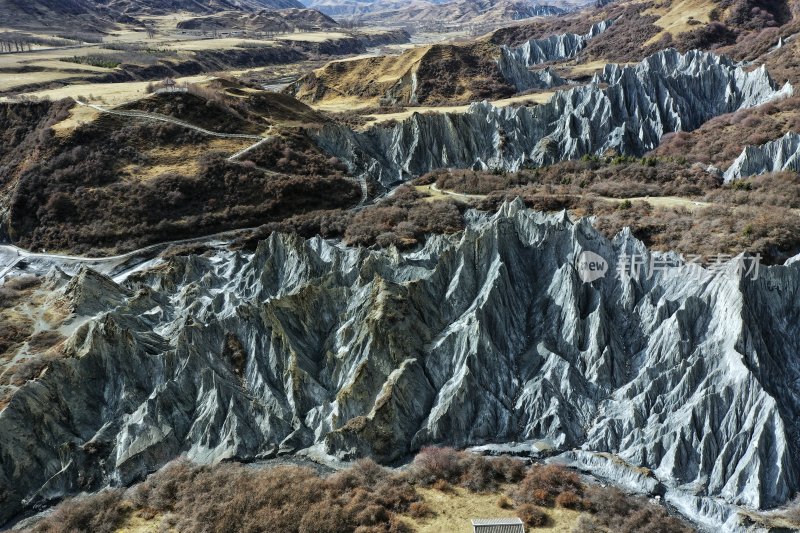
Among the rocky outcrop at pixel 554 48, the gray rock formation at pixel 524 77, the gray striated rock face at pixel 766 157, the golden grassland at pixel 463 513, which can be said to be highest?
the rocky outcrop at pixel 554 48

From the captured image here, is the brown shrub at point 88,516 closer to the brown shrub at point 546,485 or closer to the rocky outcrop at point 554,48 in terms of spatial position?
the brown shrub at point 546,485

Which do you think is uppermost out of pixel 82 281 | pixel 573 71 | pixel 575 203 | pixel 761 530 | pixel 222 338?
pixel 573 71

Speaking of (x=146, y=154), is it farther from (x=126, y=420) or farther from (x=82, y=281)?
(x=126, y=420)

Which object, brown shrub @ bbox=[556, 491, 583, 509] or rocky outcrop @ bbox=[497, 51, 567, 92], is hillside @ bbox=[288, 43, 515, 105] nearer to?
rocky outcrop @ bbox=[497, 51, 567, 92]

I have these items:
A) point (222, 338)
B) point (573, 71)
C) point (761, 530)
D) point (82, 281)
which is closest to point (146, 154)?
point (82, 281)

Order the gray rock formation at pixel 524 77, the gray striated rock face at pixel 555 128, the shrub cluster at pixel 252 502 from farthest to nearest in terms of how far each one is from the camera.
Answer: the gray rock formation at pixel 524 77, the gray striated rock face at pixel 555 128, the shrub cluster at pixel 252 502

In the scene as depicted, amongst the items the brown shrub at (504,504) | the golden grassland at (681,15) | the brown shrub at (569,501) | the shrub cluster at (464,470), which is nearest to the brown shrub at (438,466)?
the shrub cluster at (464,470)
